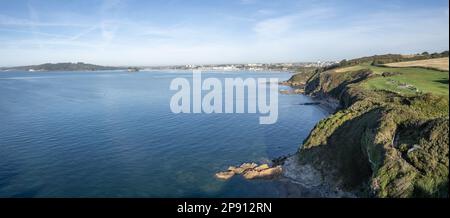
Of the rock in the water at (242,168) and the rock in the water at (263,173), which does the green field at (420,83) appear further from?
the rock in the water at (242,168)

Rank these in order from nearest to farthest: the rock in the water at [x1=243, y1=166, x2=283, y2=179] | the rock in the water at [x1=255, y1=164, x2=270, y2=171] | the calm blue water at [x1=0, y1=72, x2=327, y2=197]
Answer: the calm blue water at [x1=0, y1=72, x2=327, y2=197], the rock in the water at [x1=243, y1=166, x2=283, y2=179], the rock in the water at [x1=255, y1=164, x2=270, y2=171]

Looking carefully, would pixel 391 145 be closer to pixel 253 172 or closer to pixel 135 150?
pixel 253 172

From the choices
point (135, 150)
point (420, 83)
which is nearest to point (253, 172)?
point (135, 150)

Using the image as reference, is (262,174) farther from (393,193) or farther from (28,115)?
(28,115)

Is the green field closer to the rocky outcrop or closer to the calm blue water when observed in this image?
the calm blue water

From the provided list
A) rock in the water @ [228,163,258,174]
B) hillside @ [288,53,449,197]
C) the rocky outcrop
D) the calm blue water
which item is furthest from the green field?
rock in the water @ [228,163,258,174]
